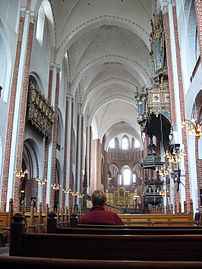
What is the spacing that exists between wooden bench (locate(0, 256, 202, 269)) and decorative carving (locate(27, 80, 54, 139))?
12804mm

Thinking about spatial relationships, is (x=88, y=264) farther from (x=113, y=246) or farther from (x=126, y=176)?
(x=126, y=176)

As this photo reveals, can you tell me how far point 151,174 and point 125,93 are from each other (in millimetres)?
13037

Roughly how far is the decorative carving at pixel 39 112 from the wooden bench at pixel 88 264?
504 inches

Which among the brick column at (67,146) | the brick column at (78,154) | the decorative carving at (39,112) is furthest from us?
the brick column at (78,154)

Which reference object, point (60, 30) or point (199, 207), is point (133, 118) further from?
point (199, 207)

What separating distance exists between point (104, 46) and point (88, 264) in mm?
25752

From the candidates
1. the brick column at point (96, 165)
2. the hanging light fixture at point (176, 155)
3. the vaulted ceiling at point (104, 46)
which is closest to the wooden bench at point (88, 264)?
the hanging light fixture at point (176, 155)

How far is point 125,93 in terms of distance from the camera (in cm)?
3450

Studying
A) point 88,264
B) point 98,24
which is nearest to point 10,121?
point 88,264

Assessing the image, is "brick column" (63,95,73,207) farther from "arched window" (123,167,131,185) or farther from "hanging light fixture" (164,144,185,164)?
"arched window" (123,167,131,185)

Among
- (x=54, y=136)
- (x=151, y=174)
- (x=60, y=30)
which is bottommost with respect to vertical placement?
(x=151, y=174)

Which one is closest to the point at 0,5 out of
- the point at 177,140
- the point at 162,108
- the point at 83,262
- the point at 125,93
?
the point at 162,108

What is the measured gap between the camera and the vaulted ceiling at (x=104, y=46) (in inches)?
804

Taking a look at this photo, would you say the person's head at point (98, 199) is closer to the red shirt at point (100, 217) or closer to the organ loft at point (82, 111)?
the red shirt at point (100, 217)
